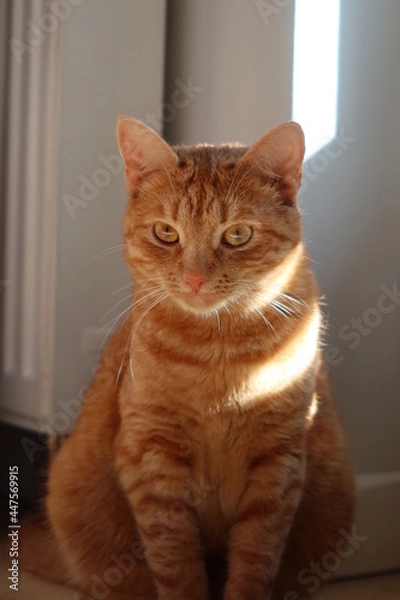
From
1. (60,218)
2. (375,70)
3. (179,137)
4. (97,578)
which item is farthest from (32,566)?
(375,70)

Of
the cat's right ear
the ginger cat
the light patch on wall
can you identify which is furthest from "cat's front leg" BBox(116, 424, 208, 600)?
the light patch on wall

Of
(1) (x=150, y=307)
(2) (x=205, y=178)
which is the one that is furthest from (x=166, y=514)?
(2) (x=205, y=178)

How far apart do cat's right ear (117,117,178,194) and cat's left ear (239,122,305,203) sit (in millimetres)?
161

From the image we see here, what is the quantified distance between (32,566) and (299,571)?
59cm

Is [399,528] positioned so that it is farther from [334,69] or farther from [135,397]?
[334,69]

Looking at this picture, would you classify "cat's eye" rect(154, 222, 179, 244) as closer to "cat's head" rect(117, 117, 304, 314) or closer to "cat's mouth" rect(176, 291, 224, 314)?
"cat's head" rect(117, 117, 304, 314)

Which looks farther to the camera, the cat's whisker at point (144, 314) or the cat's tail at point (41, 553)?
the cat's tail at point (41, 553)

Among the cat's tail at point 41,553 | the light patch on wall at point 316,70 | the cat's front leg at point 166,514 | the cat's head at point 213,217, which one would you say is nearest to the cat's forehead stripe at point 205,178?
the cat's head at point 213,217

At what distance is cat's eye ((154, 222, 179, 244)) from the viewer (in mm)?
1546

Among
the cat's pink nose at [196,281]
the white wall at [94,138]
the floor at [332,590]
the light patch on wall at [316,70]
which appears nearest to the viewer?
the cat's pink nose at [196,281]

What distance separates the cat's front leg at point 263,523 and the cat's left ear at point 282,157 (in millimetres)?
516

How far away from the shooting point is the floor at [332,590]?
5.43 feet

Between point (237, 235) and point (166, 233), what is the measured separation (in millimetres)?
146

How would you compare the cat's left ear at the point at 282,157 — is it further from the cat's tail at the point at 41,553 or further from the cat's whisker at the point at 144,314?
the cat's tail at the point at 41,553
